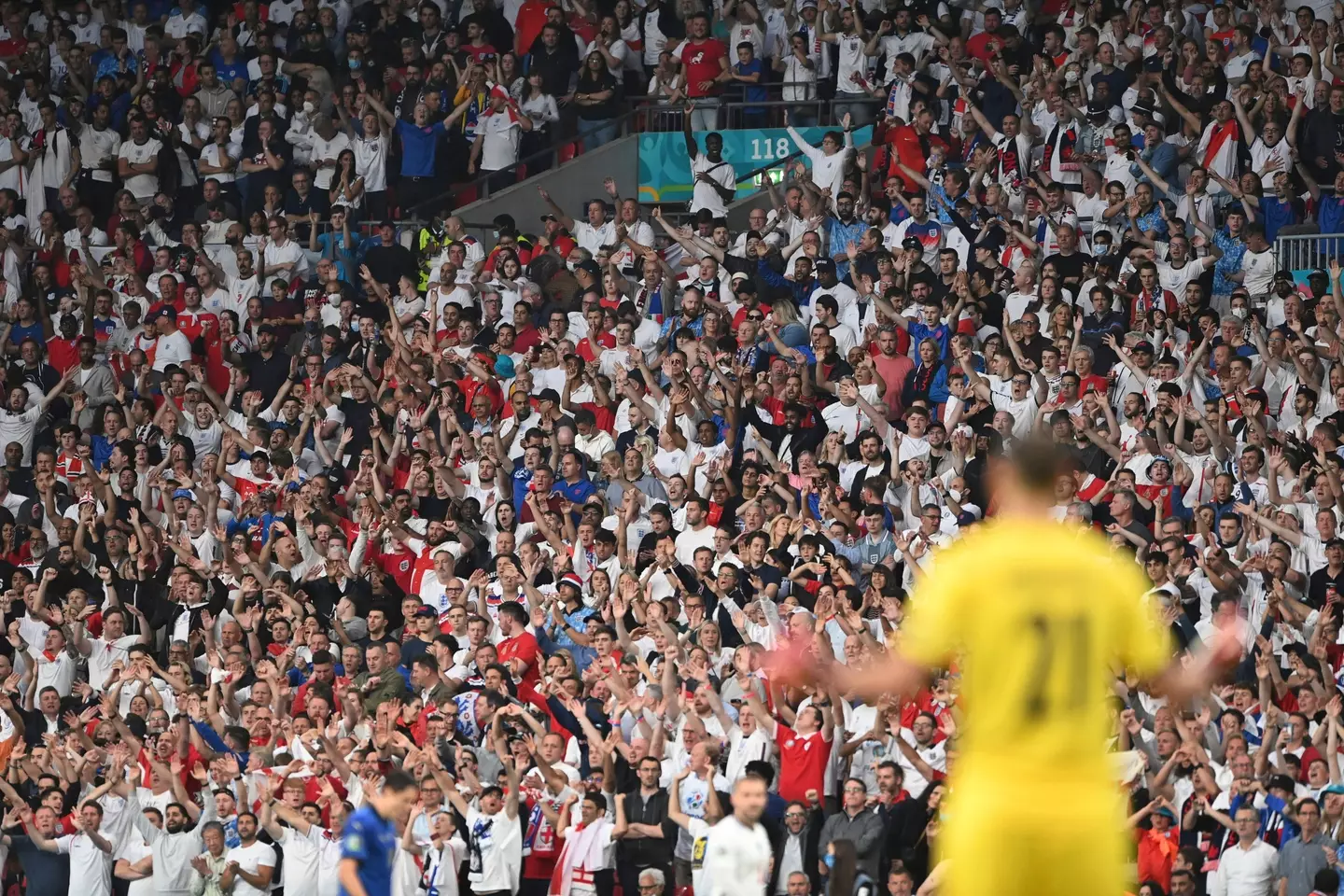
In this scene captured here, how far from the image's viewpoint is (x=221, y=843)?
15.7 m

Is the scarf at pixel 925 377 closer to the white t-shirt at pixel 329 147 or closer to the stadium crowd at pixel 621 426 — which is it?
the stadium crowd at pixel 621 426

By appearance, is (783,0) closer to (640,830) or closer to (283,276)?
(283,276)

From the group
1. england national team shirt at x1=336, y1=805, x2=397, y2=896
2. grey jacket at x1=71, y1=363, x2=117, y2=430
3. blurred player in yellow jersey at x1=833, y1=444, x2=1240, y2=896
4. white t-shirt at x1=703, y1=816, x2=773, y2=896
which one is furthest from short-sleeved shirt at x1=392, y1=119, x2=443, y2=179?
blurred player in yellow jersey at x1=833, y1=444, x2=1240, y2=896

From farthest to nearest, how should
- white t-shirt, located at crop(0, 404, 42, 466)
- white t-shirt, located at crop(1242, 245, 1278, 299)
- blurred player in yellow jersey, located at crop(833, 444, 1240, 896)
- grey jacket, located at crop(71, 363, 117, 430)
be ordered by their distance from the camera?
grey jacket, located at crop(71, 363, 117, 430), white t-shirt, located at crop(0, 404, 42, 466), white t-shirt, located at crop(1242, 245, 1278, 299), blurred player in yellow jersey, located at crop(833, 444, 1240, 896)

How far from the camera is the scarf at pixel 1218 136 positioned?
64.3 ft

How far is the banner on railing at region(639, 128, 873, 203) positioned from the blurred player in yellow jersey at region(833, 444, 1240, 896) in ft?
54.6

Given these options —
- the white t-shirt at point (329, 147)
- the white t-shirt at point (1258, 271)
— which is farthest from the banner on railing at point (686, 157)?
the white t-shirt at point (1258, 271)

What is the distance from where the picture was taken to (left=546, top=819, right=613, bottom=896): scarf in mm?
14875

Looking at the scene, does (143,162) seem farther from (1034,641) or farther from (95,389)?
(1034,641)

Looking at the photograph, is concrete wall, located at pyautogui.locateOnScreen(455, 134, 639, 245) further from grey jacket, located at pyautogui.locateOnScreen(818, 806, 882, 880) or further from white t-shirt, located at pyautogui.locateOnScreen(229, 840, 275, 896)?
grey jacket, located at pyautogui.locateOnScreen(818, 806, 882, 880)

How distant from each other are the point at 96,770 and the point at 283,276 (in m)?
7.07

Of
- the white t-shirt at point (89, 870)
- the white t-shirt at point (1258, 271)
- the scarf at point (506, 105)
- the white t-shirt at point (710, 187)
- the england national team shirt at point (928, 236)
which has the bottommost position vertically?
the white t-shirt at point (89, 870)

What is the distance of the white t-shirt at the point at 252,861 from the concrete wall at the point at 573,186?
936cm

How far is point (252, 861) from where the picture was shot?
15.6m
